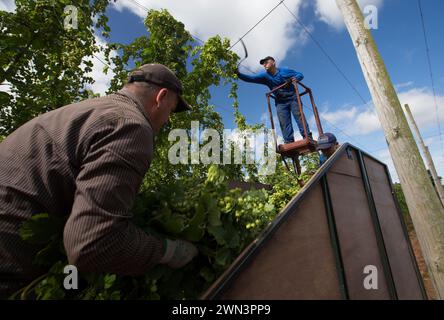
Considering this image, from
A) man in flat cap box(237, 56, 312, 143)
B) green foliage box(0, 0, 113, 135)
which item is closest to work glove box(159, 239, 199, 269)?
green foliage box(0, 0, 113, 135)

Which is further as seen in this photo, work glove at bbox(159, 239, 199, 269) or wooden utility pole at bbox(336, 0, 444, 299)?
wooden utility pole at bbox(336, 0, 444, 299)

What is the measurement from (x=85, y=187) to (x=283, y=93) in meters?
6.68

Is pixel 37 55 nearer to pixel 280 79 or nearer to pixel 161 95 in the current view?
pixel 161 95

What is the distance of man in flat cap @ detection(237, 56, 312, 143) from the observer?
23.0ft

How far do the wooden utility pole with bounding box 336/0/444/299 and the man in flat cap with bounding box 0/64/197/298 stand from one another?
2.66m

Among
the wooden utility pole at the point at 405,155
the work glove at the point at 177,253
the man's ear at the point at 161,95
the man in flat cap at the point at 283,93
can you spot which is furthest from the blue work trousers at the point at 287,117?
the work glove at the point at 177,253

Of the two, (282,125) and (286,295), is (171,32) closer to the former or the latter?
(282,125)

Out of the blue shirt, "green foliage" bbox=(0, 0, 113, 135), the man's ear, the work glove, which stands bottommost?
the work glove

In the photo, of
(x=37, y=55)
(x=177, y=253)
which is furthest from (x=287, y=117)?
(x=177, y=253)

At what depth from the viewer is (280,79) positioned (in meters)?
7.28

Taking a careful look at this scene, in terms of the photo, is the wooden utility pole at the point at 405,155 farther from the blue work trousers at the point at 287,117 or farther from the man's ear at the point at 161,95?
the blue work trousers at the point at 287,117

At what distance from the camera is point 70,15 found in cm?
→ 490

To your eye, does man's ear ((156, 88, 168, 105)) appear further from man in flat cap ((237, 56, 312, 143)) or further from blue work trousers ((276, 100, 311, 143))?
blue work trousers ((276, 100, 311, 143))

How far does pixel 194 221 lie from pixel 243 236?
1.03ft
